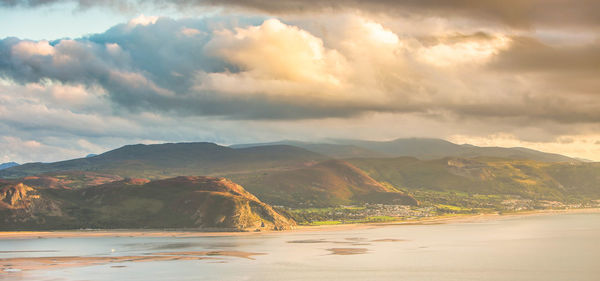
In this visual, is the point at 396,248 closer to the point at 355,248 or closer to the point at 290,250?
the point at 355,248

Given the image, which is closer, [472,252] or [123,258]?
[123,258]

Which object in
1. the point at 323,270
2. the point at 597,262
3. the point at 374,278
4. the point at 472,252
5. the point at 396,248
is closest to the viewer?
the point at 374,278

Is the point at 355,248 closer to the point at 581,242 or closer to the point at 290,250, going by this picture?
the point at 290,250

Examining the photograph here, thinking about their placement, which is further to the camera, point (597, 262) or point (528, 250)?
point (528, 250)

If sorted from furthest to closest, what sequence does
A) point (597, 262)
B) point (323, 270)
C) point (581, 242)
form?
point (581, 242)
point (597, 262)
point (323, 270)

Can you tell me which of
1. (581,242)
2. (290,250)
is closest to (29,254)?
(290,250)

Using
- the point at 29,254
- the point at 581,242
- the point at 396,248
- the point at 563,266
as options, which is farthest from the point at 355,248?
the point at 29,254
